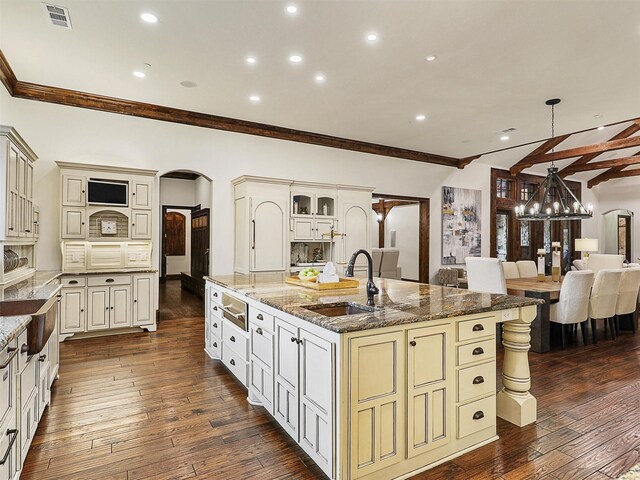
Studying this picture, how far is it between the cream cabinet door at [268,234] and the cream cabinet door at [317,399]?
3.64 m

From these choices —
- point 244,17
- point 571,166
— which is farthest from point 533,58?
point 571,166

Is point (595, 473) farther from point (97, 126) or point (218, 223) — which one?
point (97, 126)

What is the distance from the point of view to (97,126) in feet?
16.8

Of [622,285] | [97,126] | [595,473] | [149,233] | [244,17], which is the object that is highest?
[244,17]

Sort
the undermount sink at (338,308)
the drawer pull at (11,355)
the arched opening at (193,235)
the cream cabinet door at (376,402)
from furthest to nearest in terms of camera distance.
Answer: the arched opening at (193,235), the undermount sink at (338,308), the cream cabinet door at (376,402), the drawer pull at (11,355)

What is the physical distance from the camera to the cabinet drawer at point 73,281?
4598mm

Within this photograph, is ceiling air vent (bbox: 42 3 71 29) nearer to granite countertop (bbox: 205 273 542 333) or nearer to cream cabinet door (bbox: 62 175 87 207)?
cream cabinet door (bbox: 62 175 87 207)

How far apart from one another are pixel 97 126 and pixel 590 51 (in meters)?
6.02

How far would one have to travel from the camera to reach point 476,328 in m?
2.26

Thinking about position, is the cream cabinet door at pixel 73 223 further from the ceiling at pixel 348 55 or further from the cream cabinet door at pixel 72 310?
Answer: the ceiling at pixel 348 55

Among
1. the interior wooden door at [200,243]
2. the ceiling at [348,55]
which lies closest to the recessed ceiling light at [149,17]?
the ceiling at [348,55]

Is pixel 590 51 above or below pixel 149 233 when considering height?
above

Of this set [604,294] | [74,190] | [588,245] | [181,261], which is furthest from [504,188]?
[181,261]

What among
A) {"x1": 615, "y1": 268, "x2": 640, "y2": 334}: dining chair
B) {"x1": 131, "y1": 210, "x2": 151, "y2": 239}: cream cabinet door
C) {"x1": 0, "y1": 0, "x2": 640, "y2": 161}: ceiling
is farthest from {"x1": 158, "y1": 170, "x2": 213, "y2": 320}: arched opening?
{"x1": 615, "y1": 268, "x2": 640, "y2": 334}: dining chair
